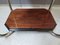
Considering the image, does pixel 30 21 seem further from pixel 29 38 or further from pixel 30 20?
pixel 29 38

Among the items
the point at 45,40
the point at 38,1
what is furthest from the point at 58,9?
the point at 45,40

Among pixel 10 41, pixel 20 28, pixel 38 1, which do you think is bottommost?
pixel 10 41

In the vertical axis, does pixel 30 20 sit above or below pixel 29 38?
above

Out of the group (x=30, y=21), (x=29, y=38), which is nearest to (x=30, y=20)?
(x=30, y=21)

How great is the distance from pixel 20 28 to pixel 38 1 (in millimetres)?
553

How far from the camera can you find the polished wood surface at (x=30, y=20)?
1247 millimetres

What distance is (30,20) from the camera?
131 centimetres

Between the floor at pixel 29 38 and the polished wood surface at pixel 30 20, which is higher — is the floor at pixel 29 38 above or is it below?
below

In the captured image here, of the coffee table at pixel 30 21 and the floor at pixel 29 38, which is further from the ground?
the coffee table at pixel 30 21

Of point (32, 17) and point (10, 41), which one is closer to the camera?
point (10, 41)

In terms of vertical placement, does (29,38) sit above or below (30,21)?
below

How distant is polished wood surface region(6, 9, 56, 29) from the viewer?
1.25 m

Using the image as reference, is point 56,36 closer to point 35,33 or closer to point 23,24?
point 35,33

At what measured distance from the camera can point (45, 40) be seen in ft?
4.00
